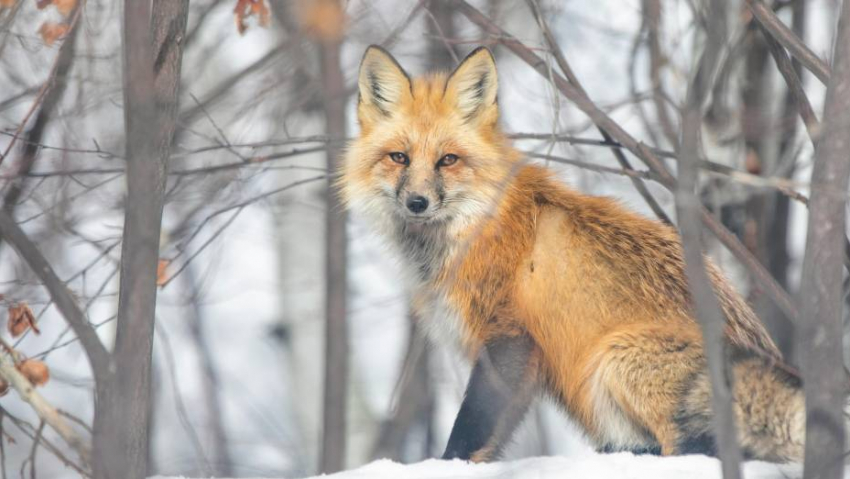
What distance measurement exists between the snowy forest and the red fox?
0.25m

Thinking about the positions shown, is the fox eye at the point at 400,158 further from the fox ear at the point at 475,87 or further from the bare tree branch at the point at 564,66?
the bare tree branch at the point at 564,66

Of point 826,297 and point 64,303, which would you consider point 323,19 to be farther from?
point 826,297

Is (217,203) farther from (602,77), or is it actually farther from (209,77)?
(602,77)

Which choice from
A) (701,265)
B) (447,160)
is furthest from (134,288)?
(447,160)

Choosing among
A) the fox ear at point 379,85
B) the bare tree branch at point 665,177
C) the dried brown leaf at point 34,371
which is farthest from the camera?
the fox ear at point 379,85

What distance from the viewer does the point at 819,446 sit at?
321 centimetres

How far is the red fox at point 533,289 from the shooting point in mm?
4625

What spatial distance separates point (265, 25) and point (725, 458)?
12.0 feet

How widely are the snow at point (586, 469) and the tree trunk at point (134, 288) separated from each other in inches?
49.7

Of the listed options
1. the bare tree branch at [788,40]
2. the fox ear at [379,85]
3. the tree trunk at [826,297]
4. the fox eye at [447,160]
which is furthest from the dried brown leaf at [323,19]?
the tree trunk at [826,297]

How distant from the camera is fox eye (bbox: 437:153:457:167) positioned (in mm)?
5594

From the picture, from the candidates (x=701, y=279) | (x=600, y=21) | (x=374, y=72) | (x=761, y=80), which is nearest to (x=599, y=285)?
(x=374, y=72)

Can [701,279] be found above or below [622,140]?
below

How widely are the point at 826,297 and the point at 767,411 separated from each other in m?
1.29
